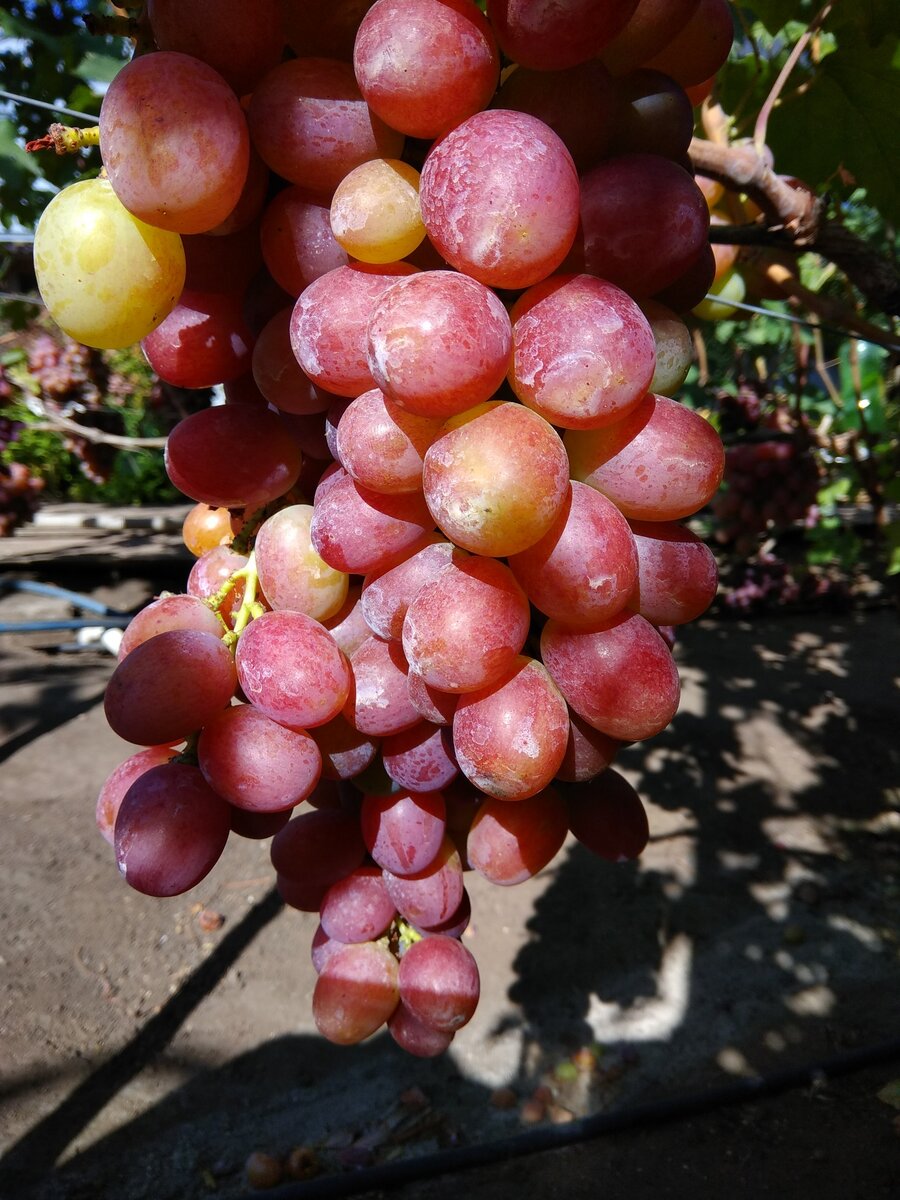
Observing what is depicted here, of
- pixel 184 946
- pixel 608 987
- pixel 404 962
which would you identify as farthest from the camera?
pixel 184 946

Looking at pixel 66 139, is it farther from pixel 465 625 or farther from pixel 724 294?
pixel 724 294

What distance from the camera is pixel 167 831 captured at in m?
0.68

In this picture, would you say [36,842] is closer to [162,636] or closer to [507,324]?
[162,636]

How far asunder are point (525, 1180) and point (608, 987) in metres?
0.72

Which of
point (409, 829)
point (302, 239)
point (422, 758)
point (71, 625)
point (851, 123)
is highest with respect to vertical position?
point (851, 123)

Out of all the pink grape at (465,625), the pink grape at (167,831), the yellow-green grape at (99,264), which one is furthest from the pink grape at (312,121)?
the pink grape at (167,831)

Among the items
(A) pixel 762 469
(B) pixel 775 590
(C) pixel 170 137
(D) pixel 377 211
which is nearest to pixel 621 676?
(D) pixel 377 211

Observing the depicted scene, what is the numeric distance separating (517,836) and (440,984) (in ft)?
0.78

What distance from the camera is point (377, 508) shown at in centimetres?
65

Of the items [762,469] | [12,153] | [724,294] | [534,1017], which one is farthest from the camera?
[762,469]

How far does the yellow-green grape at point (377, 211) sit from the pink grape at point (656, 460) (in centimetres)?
22

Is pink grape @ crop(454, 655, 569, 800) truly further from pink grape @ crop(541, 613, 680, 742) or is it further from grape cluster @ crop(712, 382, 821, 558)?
grape cluster @ crop(712, 382, 821, 558)

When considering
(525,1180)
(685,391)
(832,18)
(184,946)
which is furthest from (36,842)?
(685,391)

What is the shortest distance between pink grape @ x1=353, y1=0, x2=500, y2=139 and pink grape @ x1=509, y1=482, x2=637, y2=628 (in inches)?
11.8
